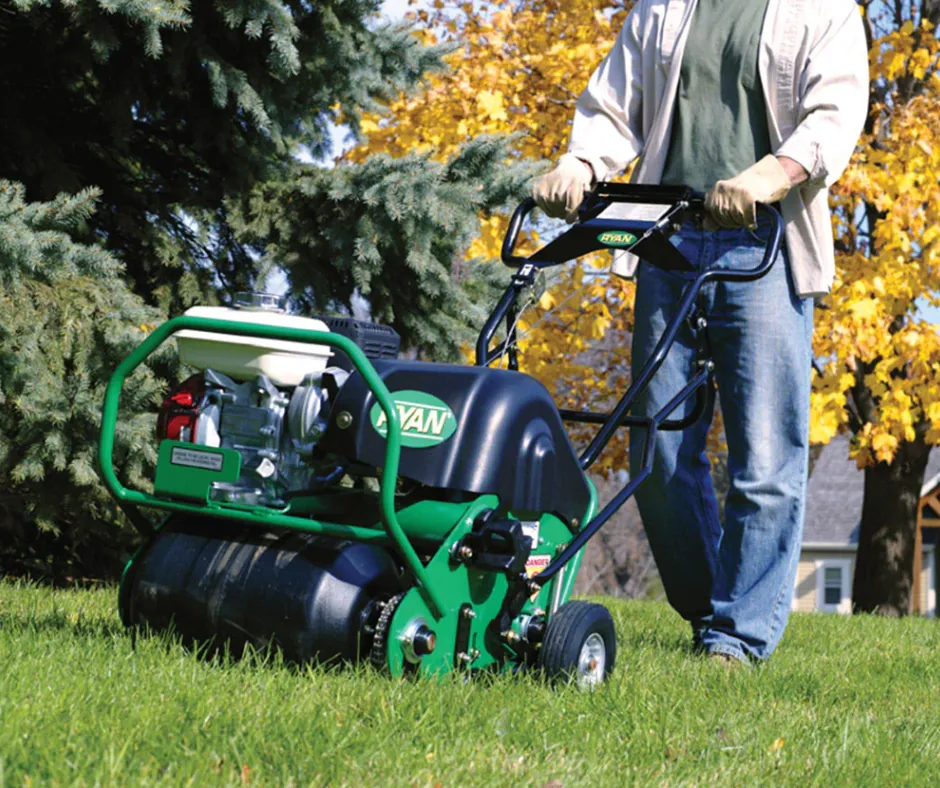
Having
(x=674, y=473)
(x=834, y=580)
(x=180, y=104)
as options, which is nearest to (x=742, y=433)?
(x=674, y=473)

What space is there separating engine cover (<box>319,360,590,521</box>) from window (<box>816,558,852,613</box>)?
991 inches

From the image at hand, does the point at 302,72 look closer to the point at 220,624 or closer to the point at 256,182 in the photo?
the point at 256,182

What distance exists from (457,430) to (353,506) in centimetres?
41

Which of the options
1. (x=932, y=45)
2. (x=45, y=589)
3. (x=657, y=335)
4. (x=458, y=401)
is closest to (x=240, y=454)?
(x=458, y=401)

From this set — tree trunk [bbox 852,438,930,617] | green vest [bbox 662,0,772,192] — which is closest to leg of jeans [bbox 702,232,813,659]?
green vest [bbox 662,0,772,192]

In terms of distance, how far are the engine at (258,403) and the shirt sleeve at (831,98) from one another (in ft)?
4.48

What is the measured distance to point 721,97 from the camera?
138 inches

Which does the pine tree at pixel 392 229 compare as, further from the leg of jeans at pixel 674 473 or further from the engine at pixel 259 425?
the engine at pixel 259 425

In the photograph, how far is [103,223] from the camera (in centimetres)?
502

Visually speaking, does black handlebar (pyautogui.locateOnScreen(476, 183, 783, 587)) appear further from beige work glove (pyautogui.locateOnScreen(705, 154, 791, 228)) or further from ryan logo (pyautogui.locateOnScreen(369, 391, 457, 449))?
ryan logo (pyautogui.locateOnScreen(369, 391, 457, 449))

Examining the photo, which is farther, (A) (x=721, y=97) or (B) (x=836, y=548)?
(B) (x=836, y=548)

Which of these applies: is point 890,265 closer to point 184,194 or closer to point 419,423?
point 184,194

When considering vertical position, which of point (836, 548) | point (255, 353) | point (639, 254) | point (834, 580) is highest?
point (639, 254)

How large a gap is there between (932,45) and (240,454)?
7603 millimetres
